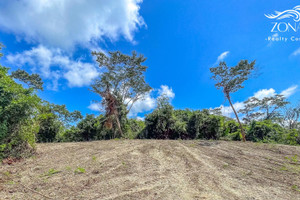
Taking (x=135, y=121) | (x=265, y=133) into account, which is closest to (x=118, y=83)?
(x=135, y=121)

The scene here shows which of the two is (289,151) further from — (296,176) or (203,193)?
(203,193)

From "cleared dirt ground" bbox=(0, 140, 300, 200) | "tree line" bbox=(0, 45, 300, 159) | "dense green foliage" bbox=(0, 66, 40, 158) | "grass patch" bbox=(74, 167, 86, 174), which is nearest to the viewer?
"cleared dirt ground" bbox=(0, 140, 300, 200)

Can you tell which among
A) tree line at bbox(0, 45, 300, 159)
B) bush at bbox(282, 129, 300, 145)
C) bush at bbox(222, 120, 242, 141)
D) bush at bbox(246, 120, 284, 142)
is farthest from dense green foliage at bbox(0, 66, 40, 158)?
bush at bbox(282, 129, 300, 145)

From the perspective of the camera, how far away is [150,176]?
3045 mm

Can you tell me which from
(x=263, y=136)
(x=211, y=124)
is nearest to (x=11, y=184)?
(x=211, y=124)

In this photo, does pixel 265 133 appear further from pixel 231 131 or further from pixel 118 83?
pixel 118 83

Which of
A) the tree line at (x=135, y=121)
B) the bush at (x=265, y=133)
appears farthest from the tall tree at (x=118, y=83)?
the bush at (x=265, y=133)

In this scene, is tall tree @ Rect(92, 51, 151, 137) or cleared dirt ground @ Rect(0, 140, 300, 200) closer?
cleared dirt ground @ Rect(0, 140, 300, 200)

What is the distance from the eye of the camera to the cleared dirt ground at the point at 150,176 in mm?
2479

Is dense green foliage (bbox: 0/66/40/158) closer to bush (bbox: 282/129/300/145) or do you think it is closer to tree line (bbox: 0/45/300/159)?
tree line (bbox: 0/45/300/159)

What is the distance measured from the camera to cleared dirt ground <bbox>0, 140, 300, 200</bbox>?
2479mm

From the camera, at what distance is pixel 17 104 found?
432 cm

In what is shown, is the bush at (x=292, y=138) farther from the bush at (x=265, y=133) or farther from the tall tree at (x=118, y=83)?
the tall tree at (x=118, y=83)

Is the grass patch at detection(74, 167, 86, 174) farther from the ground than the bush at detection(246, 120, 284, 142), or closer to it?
closer to it
